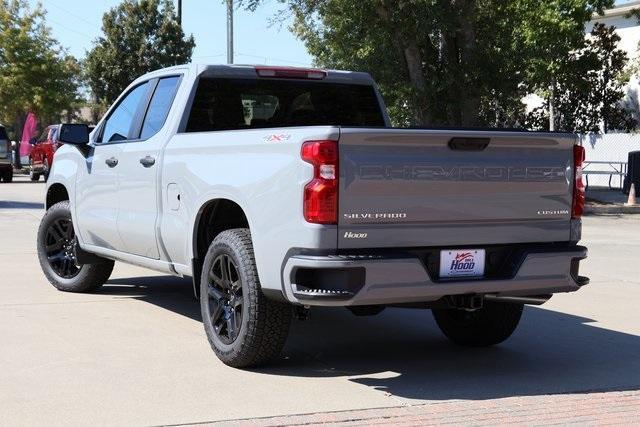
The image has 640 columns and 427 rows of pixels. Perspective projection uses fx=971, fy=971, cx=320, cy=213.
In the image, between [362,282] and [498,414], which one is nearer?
[498,414]

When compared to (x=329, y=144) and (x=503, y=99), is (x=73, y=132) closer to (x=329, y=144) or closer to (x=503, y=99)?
(x=329, y=144)

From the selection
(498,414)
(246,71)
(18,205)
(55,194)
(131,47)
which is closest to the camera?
(498,414)

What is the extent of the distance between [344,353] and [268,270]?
4.55 ft

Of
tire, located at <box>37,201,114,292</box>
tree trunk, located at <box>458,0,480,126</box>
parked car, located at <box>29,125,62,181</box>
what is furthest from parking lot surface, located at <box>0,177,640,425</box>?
parked car, located at <box>29,125,62,181</box>

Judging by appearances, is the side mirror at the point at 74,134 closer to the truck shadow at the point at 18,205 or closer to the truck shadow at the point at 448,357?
the truck shadow at the point at 448,357

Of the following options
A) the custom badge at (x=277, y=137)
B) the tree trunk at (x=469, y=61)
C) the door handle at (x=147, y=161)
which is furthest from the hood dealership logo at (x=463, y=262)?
the tree trunk at (x=469, y=61)

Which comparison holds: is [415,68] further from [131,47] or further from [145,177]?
[131,47]

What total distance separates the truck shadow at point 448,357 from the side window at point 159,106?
1.66m

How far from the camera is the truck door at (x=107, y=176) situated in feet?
26.5

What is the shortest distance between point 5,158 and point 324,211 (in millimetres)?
29399

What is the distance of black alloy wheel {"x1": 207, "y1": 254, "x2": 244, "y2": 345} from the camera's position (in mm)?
6348

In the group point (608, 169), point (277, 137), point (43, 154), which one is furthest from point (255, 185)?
point (608, 169)

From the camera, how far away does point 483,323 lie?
7.21 m

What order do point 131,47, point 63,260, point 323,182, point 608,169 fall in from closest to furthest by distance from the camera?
point 323,182 < point 63,260 < point 608,169 < point 131,47
